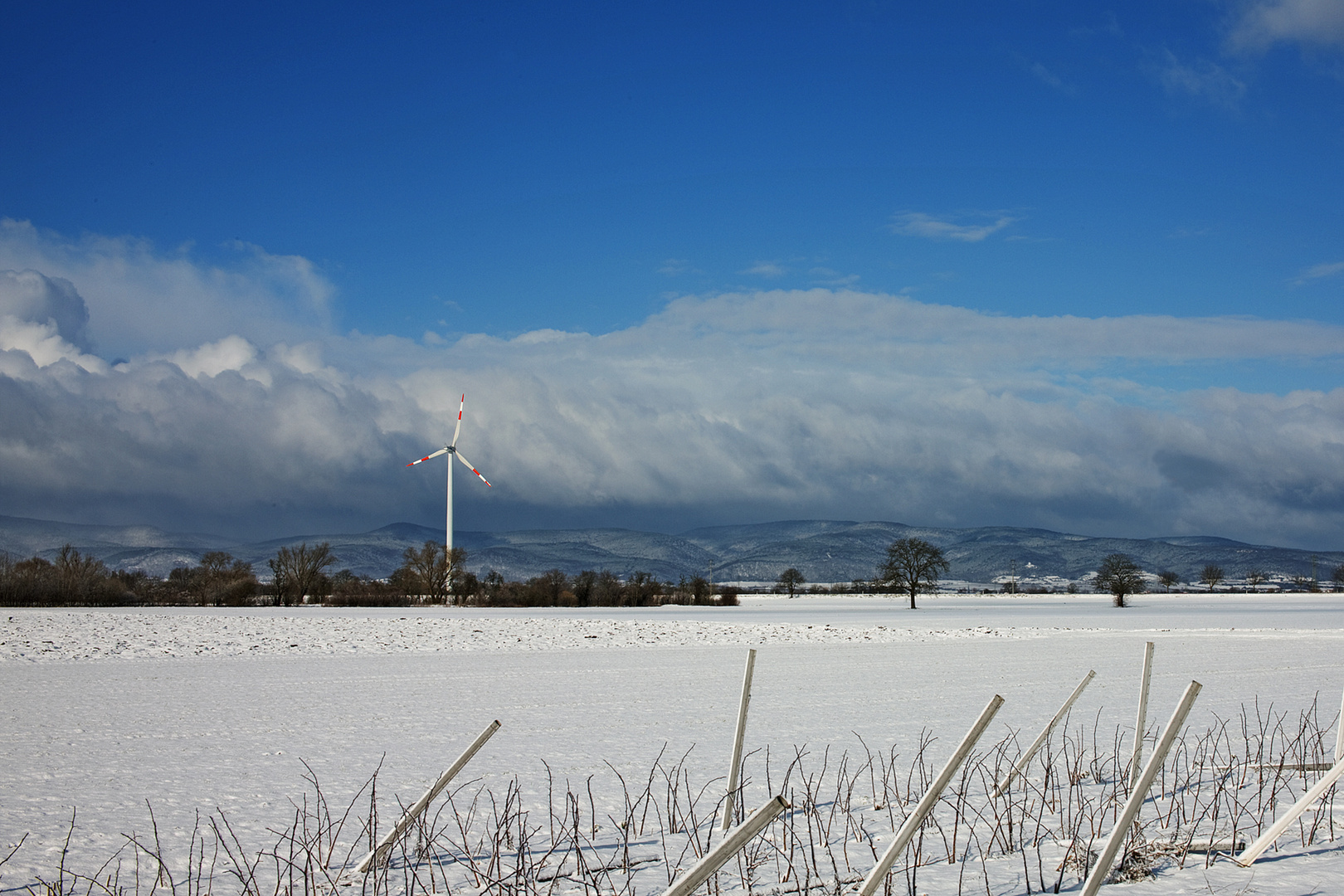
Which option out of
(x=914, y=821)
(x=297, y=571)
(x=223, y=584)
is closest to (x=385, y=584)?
(x=297, y=571)

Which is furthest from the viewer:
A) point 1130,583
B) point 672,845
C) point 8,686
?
point 1130,583

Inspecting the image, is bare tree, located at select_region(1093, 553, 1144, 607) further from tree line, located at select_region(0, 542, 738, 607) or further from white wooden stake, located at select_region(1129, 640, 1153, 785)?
white wooden stake, located at select_region(1129, 640, 1153, 785)

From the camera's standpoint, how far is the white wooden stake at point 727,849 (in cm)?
408

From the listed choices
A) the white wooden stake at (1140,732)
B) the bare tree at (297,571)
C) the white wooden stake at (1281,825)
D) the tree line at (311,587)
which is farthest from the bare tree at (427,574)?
the white wooden stake at (1281,825)

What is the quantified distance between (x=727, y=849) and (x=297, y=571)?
130 metres

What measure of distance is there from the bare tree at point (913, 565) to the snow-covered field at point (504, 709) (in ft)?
233

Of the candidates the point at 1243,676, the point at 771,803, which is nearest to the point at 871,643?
the point at 1243,676

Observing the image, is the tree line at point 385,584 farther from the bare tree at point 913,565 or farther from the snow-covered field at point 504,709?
the snow-covered field at point 504,709

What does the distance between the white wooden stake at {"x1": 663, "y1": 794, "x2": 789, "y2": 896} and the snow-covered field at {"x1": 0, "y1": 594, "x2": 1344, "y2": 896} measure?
4.15m

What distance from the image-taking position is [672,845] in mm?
9656

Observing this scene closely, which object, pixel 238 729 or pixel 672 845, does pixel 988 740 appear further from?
pixel 238 729

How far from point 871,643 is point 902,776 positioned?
34.9 m

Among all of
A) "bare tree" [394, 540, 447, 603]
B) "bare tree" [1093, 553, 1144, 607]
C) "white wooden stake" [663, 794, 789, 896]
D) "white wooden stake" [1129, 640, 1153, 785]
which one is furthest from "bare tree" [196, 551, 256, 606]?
"white wooden stake" [663, 794, 789, 896]

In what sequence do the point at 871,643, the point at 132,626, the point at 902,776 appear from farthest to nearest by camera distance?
the point at 132,626
the point at 871,643
the point at 902,776
